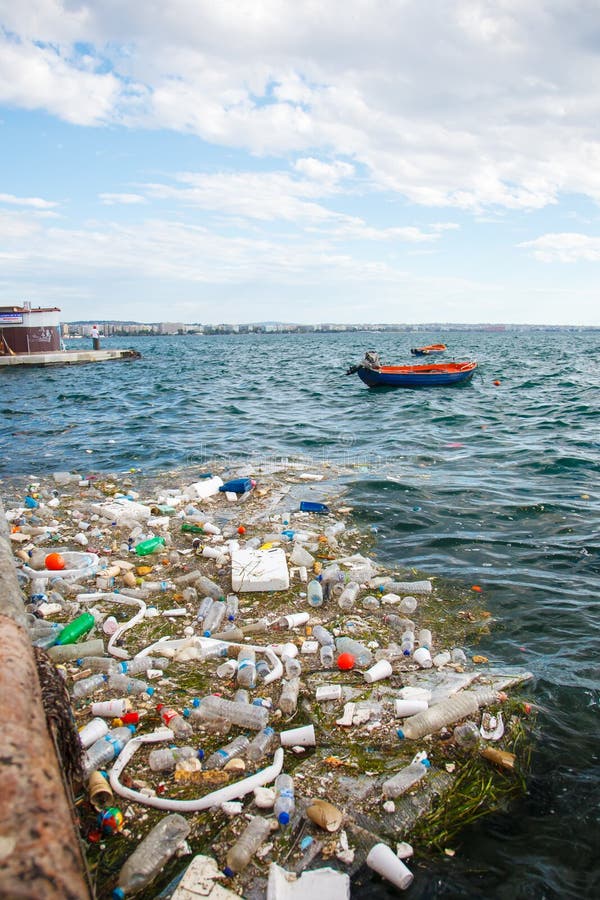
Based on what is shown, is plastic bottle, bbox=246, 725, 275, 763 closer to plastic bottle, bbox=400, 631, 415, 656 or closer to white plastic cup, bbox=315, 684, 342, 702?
white plastic cup, bbox=315, 684, 342, 702

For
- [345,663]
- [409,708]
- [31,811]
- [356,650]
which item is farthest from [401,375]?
[31,811]

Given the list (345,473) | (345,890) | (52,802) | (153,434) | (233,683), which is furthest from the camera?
(153,434)

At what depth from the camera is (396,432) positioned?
15.8 metres

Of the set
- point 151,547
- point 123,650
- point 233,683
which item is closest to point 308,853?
point 233,683

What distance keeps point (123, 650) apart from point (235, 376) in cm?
3463

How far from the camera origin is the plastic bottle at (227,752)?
336 centimetres

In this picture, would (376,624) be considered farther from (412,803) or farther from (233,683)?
(412,803)

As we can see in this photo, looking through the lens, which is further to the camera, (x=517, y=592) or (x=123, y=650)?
(x=517, y=592)

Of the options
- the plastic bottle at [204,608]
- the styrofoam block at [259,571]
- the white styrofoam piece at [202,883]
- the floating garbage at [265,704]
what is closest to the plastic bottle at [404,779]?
the floating garbage at [265,704]

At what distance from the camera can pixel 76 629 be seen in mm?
4770

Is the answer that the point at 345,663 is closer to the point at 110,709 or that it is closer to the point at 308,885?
the point at 110,709

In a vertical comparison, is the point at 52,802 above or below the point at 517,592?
above

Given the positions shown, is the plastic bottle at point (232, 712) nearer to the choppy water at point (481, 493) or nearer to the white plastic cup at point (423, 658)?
the choppy water at point (481, 493)

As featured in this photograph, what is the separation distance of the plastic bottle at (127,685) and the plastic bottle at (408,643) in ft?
6.50
